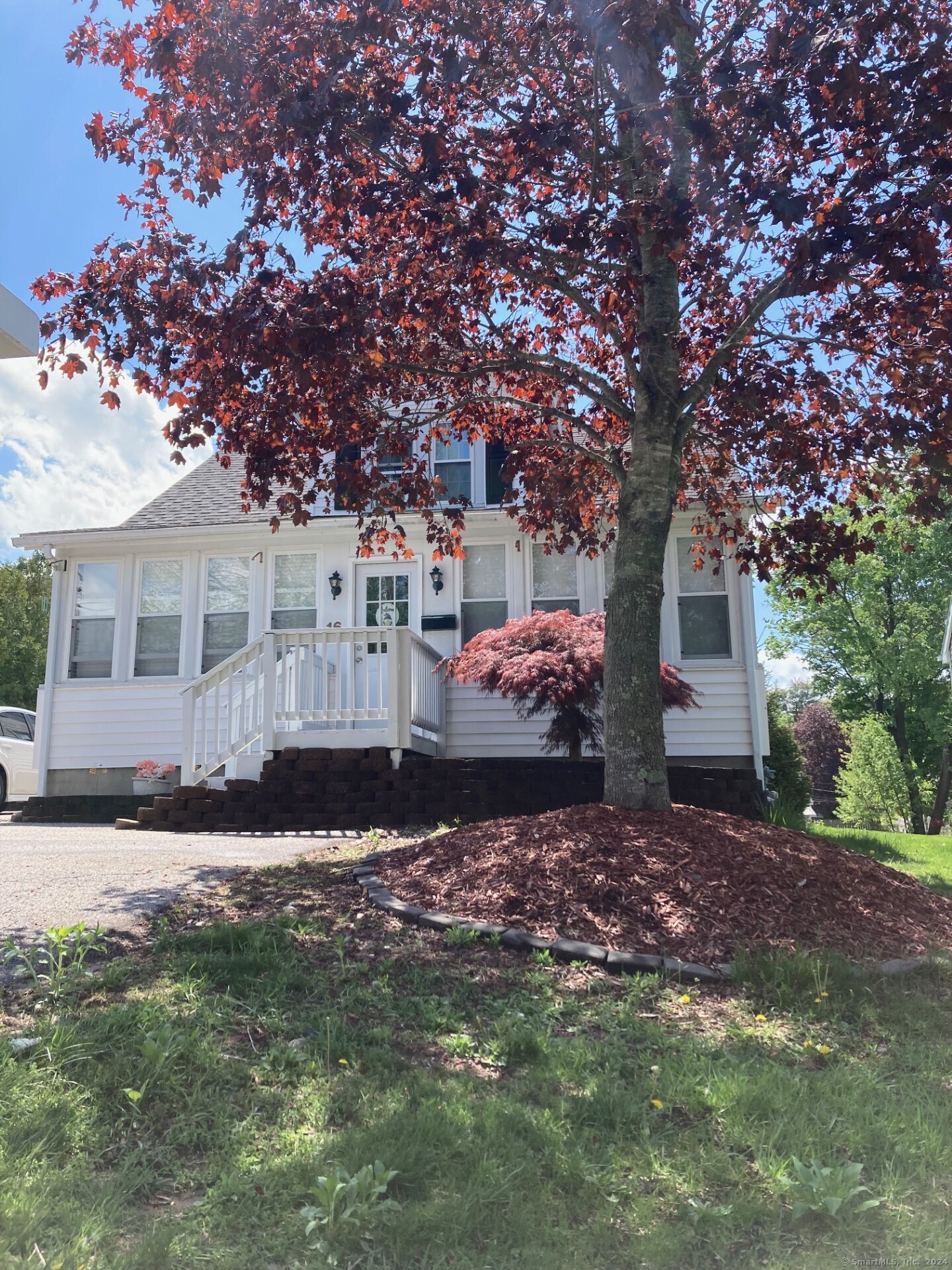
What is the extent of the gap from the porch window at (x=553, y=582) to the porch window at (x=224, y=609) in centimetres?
399

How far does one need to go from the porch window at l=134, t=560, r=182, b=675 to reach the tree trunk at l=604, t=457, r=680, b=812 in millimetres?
8380

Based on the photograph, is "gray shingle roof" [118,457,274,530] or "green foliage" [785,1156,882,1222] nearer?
"green foliage" [785,1156,882,1222]

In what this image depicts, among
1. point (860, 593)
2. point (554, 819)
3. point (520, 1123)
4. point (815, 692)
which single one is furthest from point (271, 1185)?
point (815, 692)

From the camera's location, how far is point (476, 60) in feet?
18.0

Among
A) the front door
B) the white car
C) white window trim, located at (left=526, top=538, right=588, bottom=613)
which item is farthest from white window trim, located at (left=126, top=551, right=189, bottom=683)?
white window trim, located at (left=526, top=538, right=588, bottom=613)

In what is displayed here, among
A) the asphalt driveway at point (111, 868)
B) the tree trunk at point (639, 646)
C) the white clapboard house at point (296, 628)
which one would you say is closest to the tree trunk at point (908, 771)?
the white clapboard house at point (296, 628)

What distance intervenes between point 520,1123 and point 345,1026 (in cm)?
83

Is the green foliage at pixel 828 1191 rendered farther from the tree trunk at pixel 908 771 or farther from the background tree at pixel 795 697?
the background tree at pixel 795 697

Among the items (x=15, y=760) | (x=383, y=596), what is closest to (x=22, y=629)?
(x=15, y=760)

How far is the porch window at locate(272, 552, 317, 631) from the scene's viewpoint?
1261 centimetres

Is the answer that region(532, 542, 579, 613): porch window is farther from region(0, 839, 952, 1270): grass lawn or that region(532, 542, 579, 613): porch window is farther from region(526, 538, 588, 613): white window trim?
region(0, 839, 952, 1270): grass lawn

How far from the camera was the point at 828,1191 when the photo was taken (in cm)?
210

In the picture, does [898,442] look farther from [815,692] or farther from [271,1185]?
[815,692]

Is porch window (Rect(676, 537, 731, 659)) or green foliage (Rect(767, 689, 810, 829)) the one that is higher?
porch window (Rect(676, 537, 731, 659))
